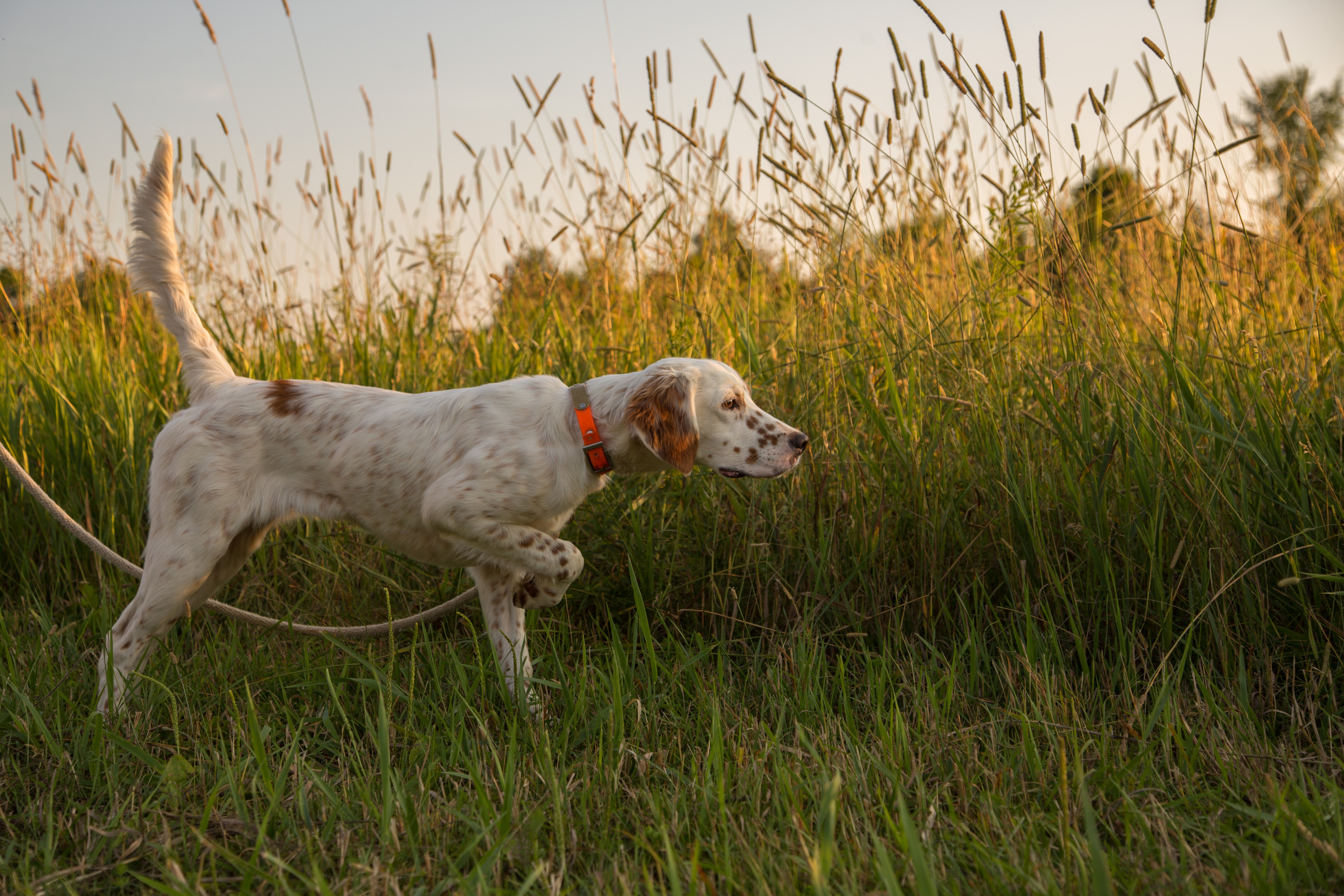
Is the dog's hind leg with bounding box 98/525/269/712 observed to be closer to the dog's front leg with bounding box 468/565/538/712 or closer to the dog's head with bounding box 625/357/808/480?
the dog's front leg with bounding box 468/565/538/712

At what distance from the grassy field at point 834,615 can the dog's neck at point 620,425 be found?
1.21 ft

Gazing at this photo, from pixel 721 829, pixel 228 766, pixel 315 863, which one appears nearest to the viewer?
pixel 315 863

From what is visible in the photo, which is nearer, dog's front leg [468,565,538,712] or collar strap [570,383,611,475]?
collar strap [570,383,611,475]

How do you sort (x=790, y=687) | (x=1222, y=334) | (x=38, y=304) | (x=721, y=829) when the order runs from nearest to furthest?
(x=721, y=829) → (x=790, y=687) → (x=1222, y=334) → (x=38, y=304)

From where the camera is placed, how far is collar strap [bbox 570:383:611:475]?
237 centimetres

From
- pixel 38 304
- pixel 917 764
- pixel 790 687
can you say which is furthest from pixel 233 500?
pixel 38 304

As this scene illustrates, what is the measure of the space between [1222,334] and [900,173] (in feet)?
3.78

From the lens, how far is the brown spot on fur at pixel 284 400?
2580mm

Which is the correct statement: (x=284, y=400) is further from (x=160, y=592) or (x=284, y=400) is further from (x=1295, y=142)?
(x=1295, y=142)

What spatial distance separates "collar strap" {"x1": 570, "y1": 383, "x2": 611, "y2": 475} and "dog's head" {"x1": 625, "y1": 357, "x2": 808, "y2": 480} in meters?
0.11

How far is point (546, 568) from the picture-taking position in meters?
2.36

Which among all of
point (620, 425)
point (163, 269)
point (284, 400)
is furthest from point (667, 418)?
point (163, 269)

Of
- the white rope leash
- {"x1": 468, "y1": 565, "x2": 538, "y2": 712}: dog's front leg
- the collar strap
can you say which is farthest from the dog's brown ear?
the white rope leash

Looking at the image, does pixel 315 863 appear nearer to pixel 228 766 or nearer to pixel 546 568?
pixel 228 766
